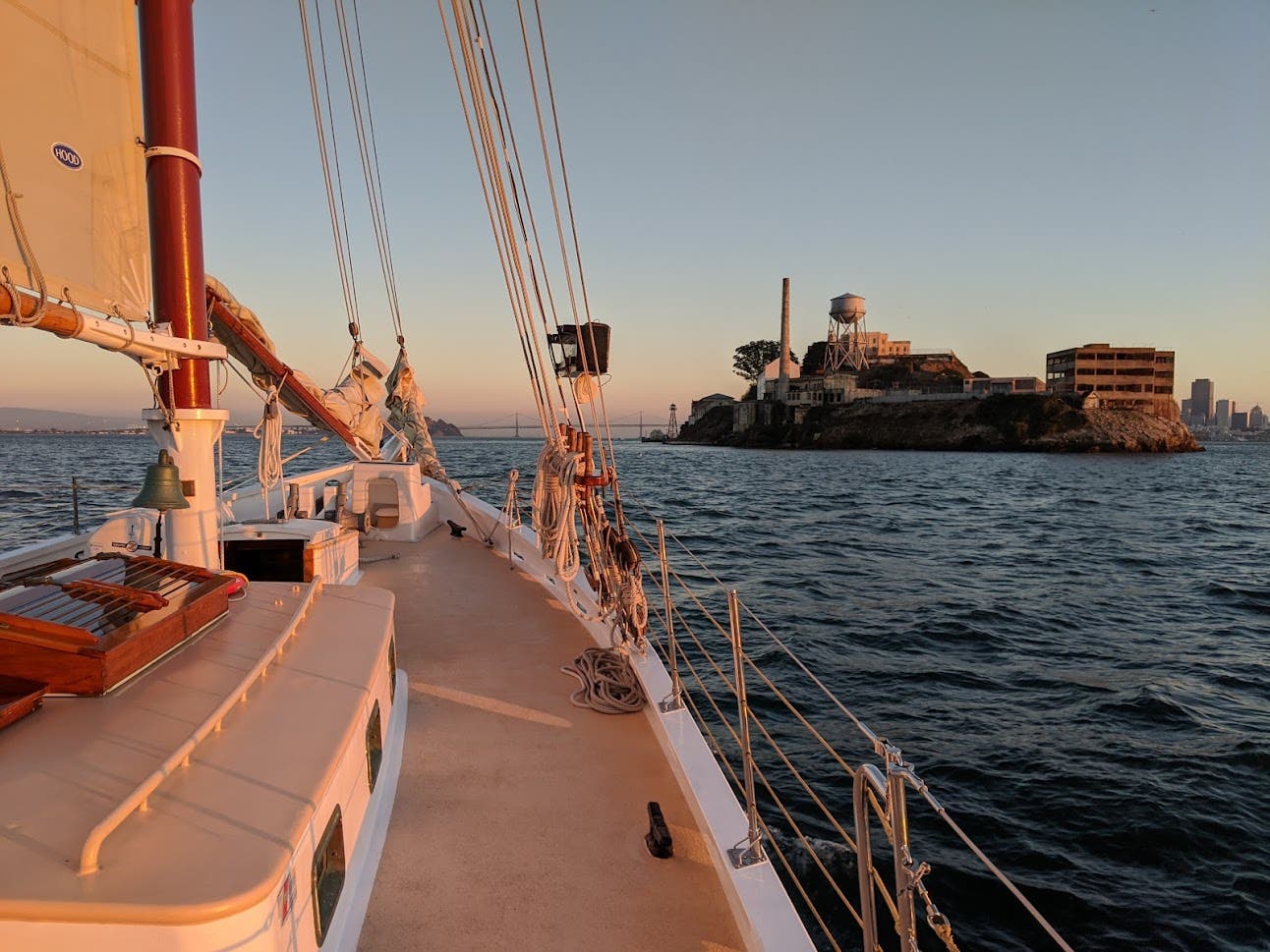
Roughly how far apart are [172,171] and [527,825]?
4.05m

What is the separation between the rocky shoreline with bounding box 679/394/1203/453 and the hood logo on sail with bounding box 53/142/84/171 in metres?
87.3

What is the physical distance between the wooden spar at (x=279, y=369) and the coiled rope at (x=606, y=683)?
383 centimetres

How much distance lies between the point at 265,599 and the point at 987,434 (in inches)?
3496

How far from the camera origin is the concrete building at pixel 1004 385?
9150 centimetres

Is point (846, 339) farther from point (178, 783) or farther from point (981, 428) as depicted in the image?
point (178, 783)

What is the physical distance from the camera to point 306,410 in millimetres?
Answer: 8172

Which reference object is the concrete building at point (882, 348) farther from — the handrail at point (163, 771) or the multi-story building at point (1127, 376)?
the handrail at point (163, 771)

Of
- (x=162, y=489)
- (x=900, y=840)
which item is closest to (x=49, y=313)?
(x=162, y=489)

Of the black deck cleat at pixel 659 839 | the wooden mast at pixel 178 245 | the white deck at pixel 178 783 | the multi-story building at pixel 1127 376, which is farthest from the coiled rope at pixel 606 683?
the multi-story building at pixel 1127 376

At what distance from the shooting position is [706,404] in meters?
136

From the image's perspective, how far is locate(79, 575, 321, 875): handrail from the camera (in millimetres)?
1707

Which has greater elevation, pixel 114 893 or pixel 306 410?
pixel 306 410

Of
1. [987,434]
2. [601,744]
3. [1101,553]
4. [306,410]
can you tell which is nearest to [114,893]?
[601,744]

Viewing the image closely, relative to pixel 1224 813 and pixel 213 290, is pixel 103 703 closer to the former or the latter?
pixel 213 290
